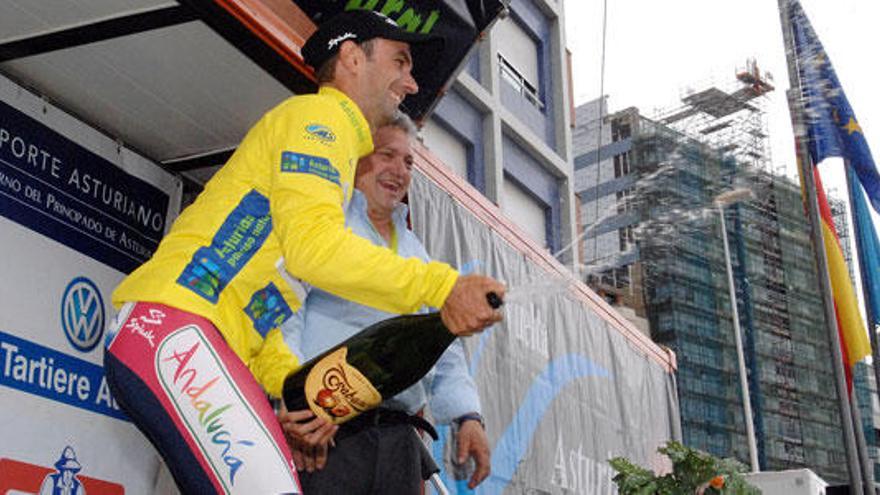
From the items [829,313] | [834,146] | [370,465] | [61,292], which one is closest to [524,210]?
[834,146]

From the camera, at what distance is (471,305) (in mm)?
1920

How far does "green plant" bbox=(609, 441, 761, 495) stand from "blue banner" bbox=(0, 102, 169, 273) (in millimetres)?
3020

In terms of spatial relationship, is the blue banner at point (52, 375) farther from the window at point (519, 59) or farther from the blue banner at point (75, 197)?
the window at point (519, 59)

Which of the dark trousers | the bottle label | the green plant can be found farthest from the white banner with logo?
the green plant

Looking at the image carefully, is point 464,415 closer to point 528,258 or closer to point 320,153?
point 320,153

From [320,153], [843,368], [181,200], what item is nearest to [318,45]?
[320,153]

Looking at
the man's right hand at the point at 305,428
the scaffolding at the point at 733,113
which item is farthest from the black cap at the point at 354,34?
the scaffolding at the point at 733,113

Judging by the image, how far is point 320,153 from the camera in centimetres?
217

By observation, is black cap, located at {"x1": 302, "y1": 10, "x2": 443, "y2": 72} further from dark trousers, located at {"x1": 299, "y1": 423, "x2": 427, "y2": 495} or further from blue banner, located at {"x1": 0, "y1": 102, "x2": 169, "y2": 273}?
blue banner, located at {"x1": 0, "y1": 102, "x2": 169, "y2": 273}

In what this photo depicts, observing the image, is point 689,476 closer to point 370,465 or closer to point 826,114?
point 370,465

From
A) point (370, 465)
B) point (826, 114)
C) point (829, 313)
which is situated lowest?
point (370, 465)

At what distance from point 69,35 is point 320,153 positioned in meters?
1.55

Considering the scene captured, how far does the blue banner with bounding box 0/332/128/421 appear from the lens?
3327 mm

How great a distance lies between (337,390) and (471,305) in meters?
0.41
